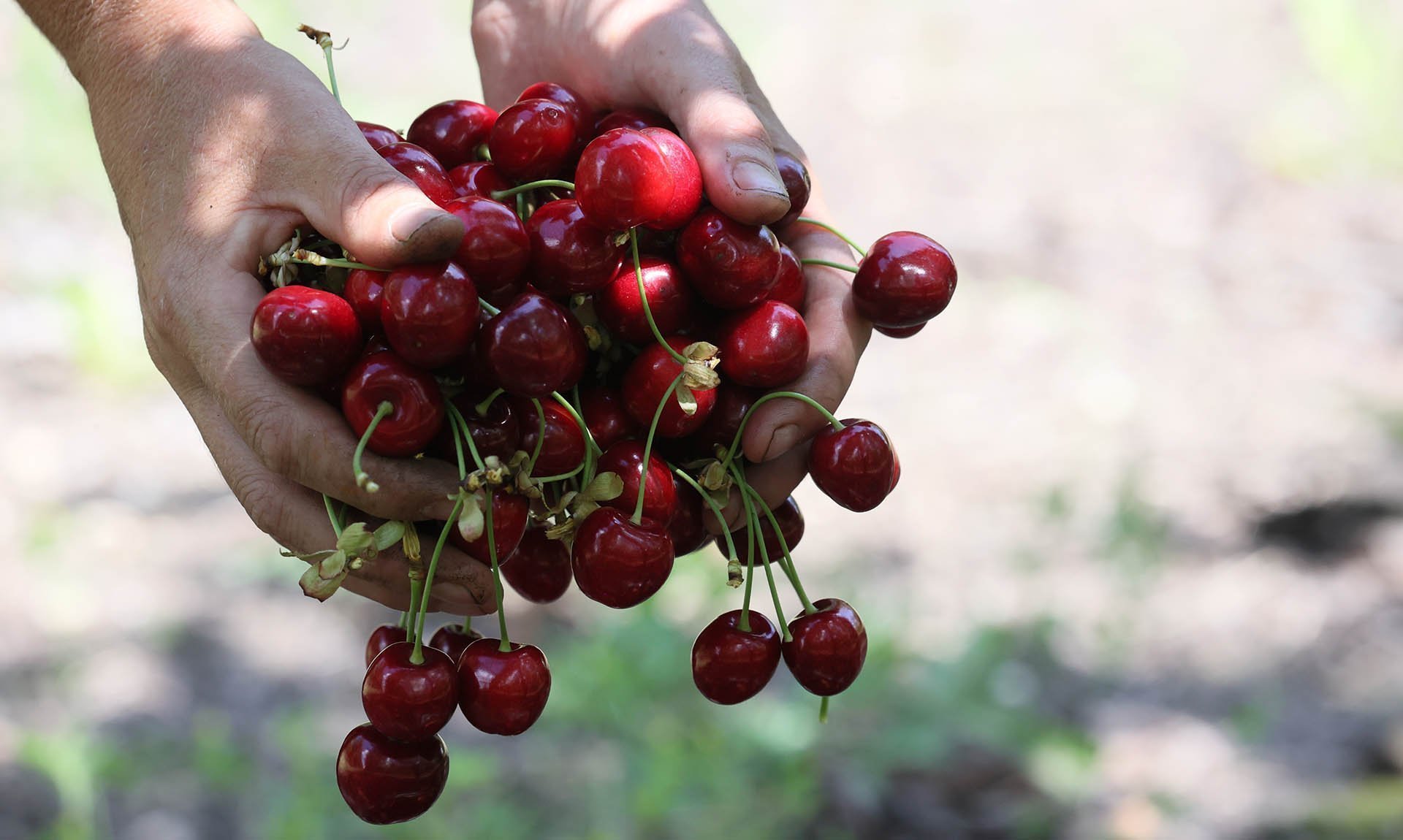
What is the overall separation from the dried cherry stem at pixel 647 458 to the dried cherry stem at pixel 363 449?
25 centimetres

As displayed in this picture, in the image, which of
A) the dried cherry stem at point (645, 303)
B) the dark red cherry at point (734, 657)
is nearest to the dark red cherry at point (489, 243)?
the dried cherry stem at point (645, 303)

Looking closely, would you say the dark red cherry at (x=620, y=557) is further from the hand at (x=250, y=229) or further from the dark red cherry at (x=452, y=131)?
the dark red cherry at (x=452, y=131)

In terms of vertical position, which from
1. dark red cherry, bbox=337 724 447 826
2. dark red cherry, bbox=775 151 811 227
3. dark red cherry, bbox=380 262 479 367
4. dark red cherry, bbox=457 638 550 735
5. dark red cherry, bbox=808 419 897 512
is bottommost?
dark red cherry, bbox=337 724 447 826

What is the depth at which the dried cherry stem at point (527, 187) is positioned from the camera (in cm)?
129

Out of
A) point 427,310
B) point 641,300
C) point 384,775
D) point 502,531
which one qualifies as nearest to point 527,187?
point 641,300

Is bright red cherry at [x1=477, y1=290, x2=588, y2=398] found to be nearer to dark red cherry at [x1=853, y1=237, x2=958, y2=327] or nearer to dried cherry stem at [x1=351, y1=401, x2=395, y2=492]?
dried cherry stem at [x1=351, y1=401, x2=395, y2=492]

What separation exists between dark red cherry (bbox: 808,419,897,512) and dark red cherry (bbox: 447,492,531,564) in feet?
1.05

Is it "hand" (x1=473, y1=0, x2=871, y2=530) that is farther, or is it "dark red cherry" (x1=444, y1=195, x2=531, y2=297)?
"hand" (x1=473, y1=0, x2=871, y2=530)

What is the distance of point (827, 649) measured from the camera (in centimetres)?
125

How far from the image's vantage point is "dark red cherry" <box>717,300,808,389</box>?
50.4 inches

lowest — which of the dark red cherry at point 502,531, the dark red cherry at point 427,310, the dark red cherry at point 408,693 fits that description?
the dark red cherry at point 408,693

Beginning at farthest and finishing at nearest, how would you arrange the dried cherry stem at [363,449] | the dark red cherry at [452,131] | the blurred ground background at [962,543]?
1. the blurred ground background at [962,543]
2. the dark red cherry at [452,131]
3. the dried cherry stem at [363,449]

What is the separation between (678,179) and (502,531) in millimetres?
404

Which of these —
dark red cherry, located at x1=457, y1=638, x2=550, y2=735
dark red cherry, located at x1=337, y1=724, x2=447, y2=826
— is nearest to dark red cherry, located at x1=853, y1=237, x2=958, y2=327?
dark red cherry, located at x1=457, y1=638, x2=550, y2=735
